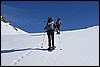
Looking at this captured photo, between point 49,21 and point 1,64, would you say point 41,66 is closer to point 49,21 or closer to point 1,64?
point 1,64

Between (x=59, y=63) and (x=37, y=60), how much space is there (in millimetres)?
1314

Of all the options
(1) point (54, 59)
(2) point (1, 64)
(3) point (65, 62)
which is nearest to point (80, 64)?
(3) point (65, 62)

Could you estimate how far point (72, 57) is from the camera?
50.0 ft

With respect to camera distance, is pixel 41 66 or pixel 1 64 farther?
pixel 1 64

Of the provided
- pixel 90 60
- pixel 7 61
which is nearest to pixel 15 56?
pixel 7 61

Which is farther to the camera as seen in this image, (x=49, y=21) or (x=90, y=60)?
(x=49, y=21)

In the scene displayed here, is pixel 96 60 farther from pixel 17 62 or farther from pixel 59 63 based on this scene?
pixel 17 62

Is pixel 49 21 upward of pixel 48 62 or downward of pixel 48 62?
upward

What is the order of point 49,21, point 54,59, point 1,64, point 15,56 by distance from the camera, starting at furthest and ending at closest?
point 49,21
point 15,56
point 54,59
point 1,64

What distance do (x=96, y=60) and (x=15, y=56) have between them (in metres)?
4.10

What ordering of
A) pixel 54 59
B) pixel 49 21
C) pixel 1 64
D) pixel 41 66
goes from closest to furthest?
pixel 41 66 < pixel 1 64 < pixel 54 59 < pixel 49 21

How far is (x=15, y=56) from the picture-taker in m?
16.0

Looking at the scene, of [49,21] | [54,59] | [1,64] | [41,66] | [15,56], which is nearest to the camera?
[41,66]

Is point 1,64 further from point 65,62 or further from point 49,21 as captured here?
point 49,21
